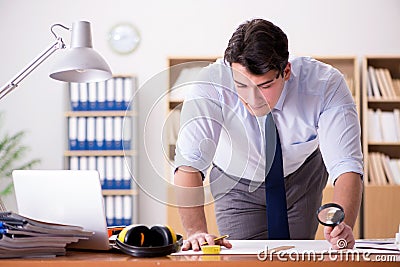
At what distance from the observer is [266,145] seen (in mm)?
1869

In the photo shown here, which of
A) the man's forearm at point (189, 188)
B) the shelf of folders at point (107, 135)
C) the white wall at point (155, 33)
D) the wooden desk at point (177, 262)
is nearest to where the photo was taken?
the wooden desk at point (177, 262)

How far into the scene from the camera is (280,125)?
2316mm

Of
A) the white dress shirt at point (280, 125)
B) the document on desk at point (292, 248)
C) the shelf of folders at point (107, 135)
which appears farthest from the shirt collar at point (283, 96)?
the shelf of folders at point (107, 135)

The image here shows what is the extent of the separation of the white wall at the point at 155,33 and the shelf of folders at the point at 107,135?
0.73 feet

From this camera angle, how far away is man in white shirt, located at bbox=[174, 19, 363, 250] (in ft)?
5.73

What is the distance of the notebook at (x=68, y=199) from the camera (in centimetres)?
155

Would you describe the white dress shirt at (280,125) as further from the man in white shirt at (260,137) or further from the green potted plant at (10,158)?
the green potted plant at (10,158)

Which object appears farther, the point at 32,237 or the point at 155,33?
the point at 155,33

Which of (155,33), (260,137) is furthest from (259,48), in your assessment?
(155,33)

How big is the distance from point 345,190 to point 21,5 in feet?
13.8

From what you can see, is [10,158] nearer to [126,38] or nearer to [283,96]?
[126,38]

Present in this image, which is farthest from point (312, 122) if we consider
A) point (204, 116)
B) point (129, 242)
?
point (129, 242)

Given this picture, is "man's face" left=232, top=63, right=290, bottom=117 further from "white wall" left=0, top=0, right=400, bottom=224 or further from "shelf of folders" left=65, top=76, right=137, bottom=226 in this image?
"white wall" left=0, top=0, right=400, bottom=224

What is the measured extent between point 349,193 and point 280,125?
0.38 metres
